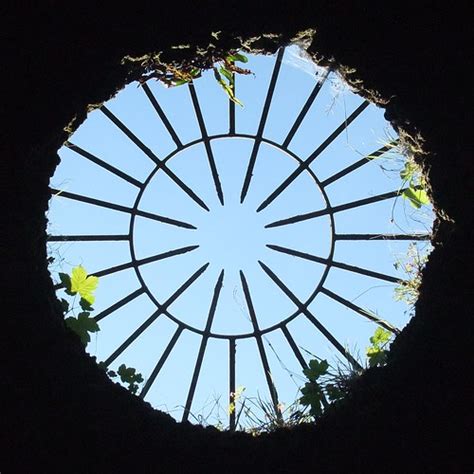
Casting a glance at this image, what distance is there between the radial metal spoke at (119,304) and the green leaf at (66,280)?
Answer: 71cm

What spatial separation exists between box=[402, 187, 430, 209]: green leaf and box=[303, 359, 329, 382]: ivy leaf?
1.21 metres

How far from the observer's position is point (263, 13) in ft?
12.8

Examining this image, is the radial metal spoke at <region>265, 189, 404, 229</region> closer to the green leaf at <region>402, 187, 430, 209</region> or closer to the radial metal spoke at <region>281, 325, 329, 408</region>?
the green leaf at <region>402, 187, 430, 209</region>

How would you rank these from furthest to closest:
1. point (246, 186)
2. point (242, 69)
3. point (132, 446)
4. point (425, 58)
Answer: point (246, 186), point (242, 69), point (425, 58), point (132, 446)

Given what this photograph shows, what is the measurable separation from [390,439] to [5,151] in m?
2.51

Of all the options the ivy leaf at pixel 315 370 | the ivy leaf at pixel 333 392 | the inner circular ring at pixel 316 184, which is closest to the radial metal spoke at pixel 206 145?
the inner circular ring at pixel 316 184

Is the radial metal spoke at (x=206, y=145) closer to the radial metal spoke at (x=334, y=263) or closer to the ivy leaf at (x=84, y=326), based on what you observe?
the radial metal spoke at (x=334, y=263)

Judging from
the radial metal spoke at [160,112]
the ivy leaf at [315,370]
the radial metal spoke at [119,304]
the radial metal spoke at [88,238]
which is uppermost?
the radial metal spoke at [160,112]

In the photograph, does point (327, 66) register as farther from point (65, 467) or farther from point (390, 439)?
point (65, 467)

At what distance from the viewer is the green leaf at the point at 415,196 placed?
180 inches

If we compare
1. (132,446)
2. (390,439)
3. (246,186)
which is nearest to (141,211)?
(246,186)

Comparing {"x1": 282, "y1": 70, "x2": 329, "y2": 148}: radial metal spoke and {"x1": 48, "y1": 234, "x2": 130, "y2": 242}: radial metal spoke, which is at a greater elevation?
{"x1": 282, "y1": 70, "x2": 329, "y2": 148}: radial metal spoke

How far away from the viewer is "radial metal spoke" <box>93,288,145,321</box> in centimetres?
546

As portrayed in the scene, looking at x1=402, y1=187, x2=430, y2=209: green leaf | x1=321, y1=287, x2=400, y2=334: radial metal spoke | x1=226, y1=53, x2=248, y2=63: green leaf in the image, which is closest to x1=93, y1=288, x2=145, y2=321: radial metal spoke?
x1=321, y1=287, x2=400, y2=334: radial metal spoke
